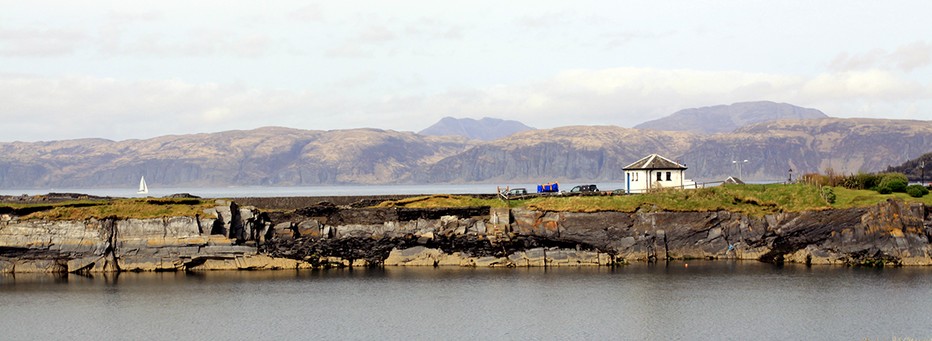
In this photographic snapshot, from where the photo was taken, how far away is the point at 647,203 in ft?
284

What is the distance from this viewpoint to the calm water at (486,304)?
54656 mm

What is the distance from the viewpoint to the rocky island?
82.4m

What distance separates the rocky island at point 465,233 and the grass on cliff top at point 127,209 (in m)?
0.12

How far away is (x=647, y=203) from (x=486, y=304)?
2805cm

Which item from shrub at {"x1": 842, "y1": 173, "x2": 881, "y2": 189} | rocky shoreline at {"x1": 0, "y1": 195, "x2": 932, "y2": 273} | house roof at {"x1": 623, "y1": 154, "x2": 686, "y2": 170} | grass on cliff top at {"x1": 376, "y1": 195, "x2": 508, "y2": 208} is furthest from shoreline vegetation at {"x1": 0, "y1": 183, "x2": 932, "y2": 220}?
house roof at {"x1": 623, "y1": 154, "x2": 686, "y2": 170}

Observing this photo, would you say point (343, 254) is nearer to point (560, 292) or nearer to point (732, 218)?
point (560, 292)

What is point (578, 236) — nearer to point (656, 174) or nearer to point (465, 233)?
point (465, 233)

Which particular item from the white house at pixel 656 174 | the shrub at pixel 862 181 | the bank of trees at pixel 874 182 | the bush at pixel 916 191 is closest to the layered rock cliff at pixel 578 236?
the bush at pixel 916 191

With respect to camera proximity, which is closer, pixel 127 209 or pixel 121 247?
pixel 121 247

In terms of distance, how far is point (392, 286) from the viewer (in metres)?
71.3

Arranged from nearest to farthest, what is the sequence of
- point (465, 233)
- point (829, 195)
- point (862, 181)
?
point (829, 195)
point (465, 233)
point (862, 181)

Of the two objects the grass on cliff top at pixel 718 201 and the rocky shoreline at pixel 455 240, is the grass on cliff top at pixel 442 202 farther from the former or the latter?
the rocky shoreline at pixel 455 240

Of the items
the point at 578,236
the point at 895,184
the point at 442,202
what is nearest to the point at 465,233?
the point at 442,202

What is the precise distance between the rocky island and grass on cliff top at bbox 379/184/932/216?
0.54ft
